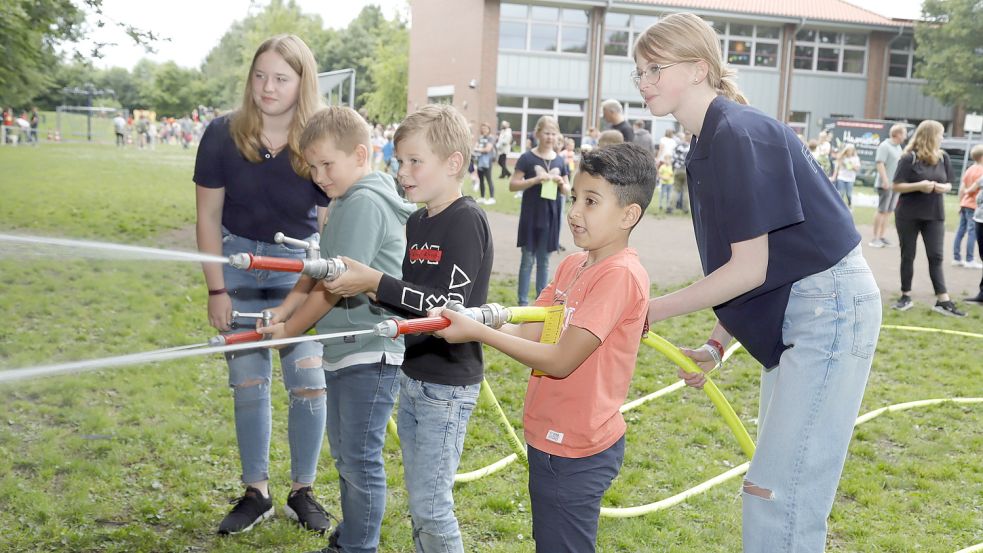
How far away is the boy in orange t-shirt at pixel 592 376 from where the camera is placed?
112 inches

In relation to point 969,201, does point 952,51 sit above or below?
above

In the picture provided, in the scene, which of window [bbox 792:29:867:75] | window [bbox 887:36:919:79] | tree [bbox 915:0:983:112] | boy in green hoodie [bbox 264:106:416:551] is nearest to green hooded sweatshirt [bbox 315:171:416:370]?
boy in green hoodie [bbox 264:106:416:551]

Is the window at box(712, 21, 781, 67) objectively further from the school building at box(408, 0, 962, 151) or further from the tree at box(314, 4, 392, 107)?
the tree at box(314, 4, 392, 107)

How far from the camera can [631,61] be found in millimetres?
40781

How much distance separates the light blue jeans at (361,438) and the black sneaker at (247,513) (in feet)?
2.52

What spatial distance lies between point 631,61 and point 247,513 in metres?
38.8

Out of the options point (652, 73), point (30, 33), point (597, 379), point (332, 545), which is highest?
point (30, 33)

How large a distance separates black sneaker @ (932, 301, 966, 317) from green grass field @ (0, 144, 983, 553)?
1311 millimetres

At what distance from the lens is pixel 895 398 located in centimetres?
738

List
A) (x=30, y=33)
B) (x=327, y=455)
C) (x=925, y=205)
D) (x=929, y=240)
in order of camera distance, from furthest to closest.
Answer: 1. (x=30, y=33)
2. (x=929, y=240)
3. (x=925, y=205)
4. (x=327, y=455)

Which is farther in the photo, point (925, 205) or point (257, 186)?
point (925, 205)

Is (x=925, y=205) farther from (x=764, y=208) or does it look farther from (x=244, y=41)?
(x=244, y=41)

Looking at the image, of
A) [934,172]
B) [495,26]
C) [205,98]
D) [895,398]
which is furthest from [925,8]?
[205,98]

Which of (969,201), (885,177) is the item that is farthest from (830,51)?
(969,201)
